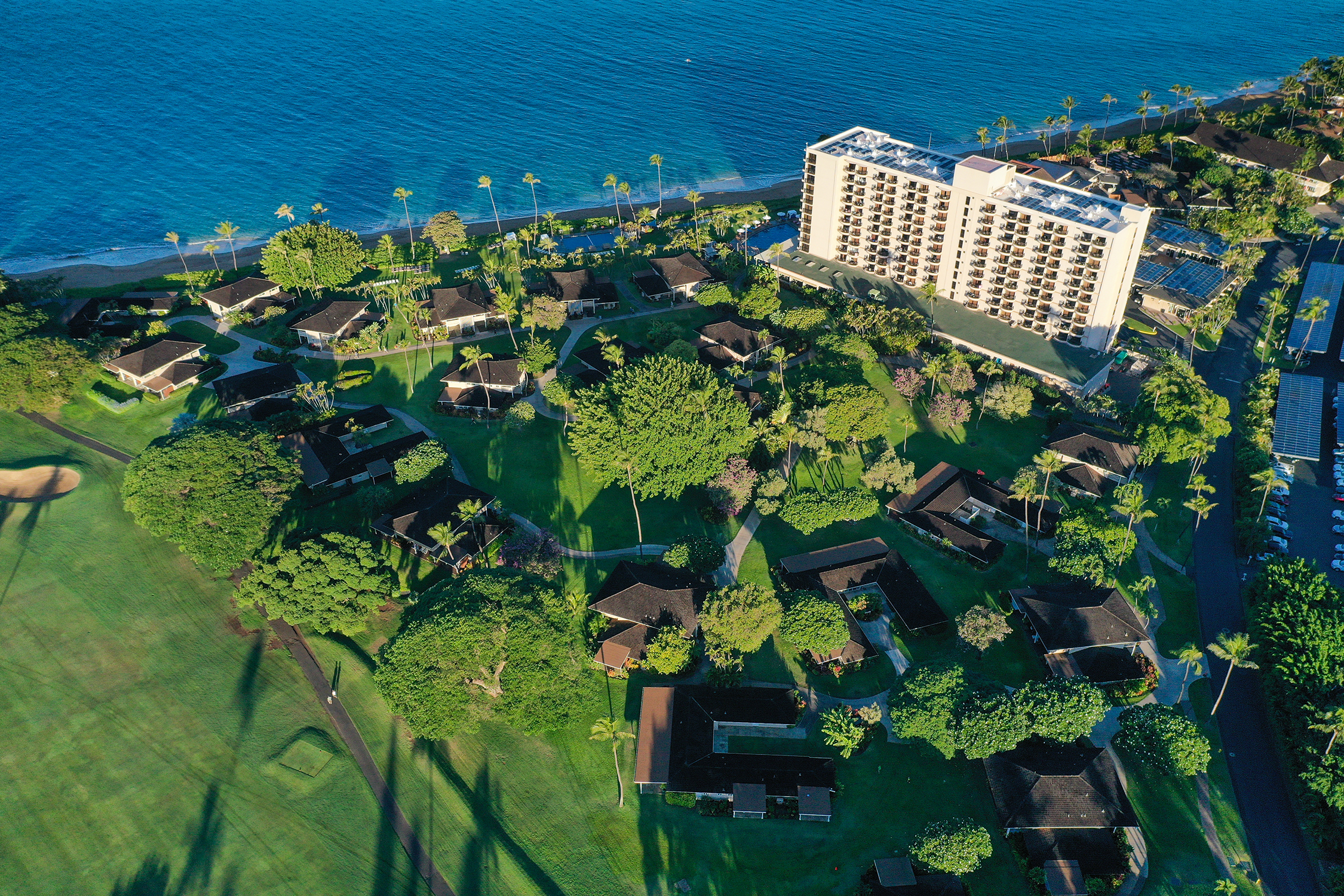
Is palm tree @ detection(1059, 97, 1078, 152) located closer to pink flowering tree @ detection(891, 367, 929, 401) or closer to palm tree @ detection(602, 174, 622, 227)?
palm tree @ detection(602, 174, 622, 227)

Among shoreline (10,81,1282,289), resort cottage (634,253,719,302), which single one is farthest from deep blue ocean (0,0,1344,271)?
resort cottage (634,253,719,302)

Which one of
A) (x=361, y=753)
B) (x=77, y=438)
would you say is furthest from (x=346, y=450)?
(x=361, y=753)

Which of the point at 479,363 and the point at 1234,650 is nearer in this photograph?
the point at 1234,650

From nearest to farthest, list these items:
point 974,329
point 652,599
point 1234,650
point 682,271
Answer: point 1234,650 < point 652,599 < point 974,329 < point 682,271

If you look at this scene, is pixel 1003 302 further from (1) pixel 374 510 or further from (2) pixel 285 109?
(2) pixel 285 109

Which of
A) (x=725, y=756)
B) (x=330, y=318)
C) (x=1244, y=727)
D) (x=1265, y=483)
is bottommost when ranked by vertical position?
(x=725, y=756)

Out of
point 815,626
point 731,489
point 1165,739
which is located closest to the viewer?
point 1165,739

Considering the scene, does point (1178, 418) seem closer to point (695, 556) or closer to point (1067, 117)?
point (695, 556)
